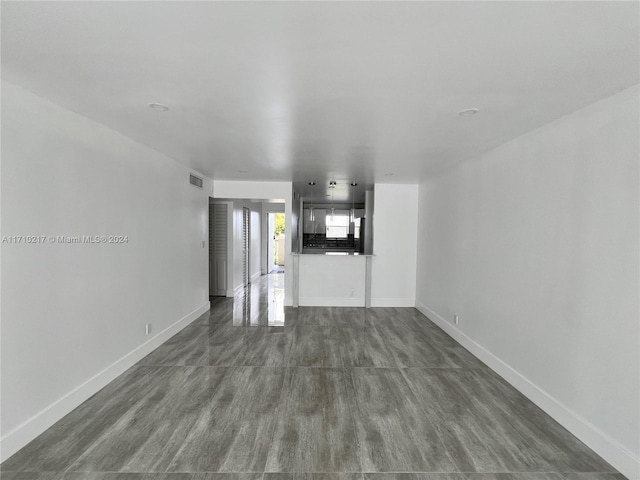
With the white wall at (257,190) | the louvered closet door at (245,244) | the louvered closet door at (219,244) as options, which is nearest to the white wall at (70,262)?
the white wall at (257,190)

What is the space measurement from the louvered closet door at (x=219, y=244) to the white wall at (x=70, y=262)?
122 inches

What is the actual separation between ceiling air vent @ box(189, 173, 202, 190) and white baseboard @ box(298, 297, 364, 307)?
2903 mm

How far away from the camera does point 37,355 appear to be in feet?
8.18

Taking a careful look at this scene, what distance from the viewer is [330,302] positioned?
6.89m

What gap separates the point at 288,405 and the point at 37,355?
6.35 feet

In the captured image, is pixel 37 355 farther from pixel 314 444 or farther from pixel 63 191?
pixel 314 444

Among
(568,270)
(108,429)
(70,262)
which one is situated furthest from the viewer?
(70,262)

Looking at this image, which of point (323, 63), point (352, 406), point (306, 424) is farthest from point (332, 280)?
point (323, 63)

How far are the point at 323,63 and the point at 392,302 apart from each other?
5592 millimetres

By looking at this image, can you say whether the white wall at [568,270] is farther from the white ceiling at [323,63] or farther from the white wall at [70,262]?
the white wall at [70,262]

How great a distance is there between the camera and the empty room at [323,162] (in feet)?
5.50

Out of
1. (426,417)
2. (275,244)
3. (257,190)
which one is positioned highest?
(257,190)

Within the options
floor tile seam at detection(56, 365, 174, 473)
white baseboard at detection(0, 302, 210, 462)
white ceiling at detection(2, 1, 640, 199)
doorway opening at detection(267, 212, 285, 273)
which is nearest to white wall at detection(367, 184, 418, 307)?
white ceiling at detection(2, 1, 640, 199)

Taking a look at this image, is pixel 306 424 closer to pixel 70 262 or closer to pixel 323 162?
pixel 70 262
